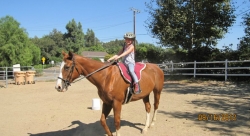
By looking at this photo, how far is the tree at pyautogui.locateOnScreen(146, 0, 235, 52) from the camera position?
739 inches

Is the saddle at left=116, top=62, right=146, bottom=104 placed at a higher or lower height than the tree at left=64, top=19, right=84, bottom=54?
lower

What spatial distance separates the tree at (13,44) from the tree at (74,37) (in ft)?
104

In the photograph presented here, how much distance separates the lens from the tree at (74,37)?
62.3 metres

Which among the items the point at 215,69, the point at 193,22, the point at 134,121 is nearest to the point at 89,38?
the point at 193,22

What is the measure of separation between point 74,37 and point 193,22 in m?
50.2

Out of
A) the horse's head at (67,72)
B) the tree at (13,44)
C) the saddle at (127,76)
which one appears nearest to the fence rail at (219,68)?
the saddle at (127,76)

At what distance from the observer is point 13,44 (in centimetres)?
2836

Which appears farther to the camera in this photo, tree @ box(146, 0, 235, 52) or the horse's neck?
tree @ box(146, 0, 235, 52)

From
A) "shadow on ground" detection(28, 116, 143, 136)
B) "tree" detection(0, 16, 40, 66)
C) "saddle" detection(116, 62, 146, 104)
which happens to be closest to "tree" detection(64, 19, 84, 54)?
"tree" detection(0, 16, 40, 66)

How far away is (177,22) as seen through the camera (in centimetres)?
1947

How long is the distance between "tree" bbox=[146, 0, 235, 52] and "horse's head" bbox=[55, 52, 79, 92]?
1636 centimetres

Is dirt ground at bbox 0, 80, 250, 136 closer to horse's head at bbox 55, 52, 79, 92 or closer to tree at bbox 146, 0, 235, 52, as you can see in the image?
horse's head at bbox 55, 52, 79, 92
